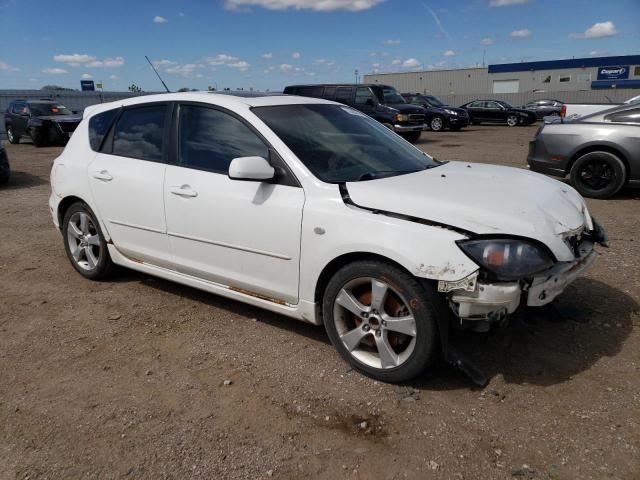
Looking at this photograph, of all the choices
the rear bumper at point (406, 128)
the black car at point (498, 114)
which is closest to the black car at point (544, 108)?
the black car at point (498, 114)

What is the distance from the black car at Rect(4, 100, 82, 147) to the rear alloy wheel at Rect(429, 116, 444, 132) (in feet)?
52.0

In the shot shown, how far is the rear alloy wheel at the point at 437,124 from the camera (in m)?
25.1

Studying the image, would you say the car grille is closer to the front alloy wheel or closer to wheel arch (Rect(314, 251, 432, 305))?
wheel arch (Rect(314, 251, 432, 305))

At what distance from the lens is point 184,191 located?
3.75 metres

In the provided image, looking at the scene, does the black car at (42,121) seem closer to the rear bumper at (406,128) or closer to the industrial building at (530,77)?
the rear bumper at (406,128)

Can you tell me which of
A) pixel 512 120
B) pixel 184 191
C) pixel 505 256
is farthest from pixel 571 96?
pixel 505 256

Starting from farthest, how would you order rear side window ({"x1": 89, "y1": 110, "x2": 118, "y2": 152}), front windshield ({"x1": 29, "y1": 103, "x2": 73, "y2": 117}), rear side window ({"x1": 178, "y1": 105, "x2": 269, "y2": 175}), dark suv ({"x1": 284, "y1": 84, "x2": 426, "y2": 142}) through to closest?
front windshield ({"x1": 29, "y1": 103, "x2": 73, "y2": 117}) < dark suv ({"x1": 284, "y1": 84, "x2": 426, "y2": 142}) < rear side window ({"x1": 89, "y1": 110, "x2": 118, "y2": 152}) < rear side window ({"x1": 178, "y1": 105, "x2": 269, "y2": 175})

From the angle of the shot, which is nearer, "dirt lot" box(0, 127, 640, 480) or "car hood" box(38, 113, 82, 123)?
"dirt lot" box(0, 127, 640, 480)

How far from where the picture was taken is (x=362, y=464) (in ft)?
8.13

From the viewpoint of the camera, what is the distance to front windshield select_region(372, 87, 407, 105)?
18812mm

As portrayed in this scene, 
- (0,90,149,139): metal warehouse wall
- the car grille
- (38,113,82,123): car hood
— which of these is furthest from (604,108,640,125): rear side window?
Answer: (0,90,149,139): metal warehouse wall

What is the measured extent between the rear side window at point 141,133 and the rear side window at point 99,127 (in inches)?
5.8

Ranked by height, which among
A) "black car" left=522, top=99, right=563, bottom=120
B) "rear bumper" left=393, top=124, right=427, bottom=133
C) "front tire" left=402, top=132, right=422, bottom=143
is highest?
"black car" left=522, top=99, right=563, bottom=120

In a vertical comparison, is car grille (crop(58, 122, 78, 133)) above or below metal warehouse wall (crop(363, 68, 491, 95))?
below
